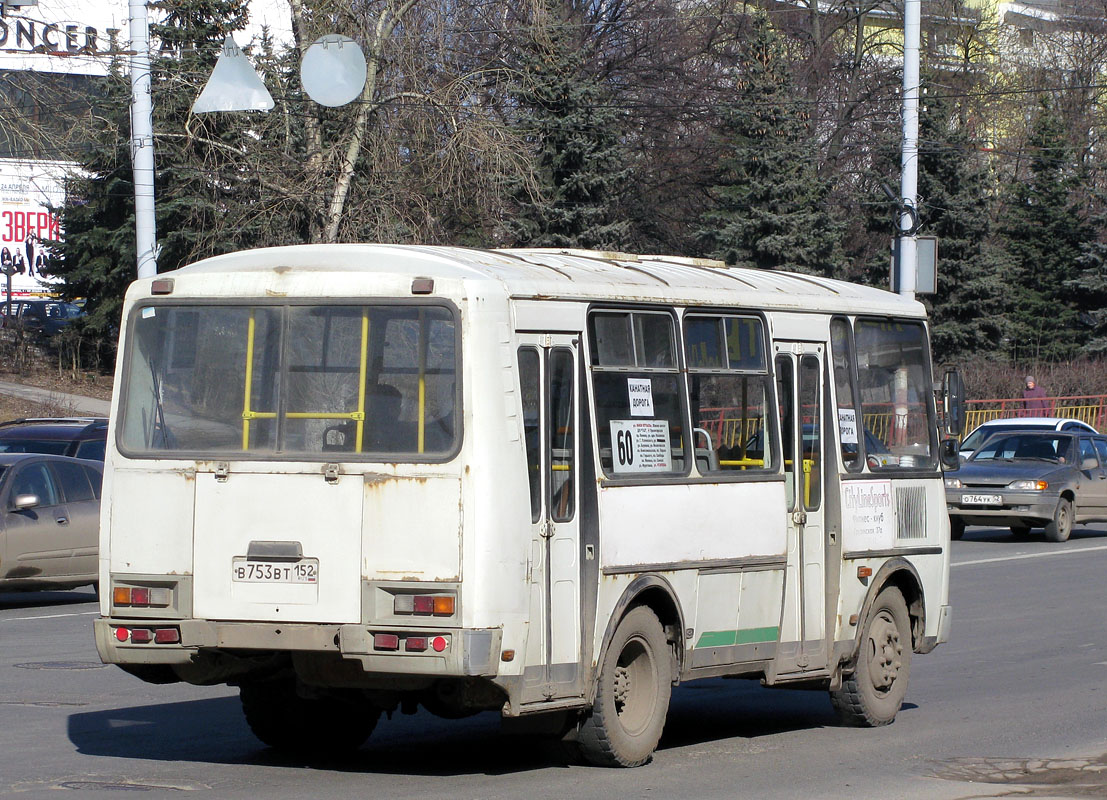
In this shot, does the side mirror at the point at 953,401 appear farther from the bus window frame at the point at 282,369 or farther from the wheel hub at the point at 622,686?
the bus window frame at the point at 282,369

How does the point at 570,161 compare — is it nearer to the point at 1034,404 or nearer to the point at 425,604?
the point at 1034,404

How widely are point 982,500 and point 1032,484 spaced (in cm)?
79

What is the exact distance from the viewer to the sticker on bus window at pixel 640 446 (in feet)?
27.1

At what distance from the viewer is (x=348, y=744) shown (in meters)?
8.88

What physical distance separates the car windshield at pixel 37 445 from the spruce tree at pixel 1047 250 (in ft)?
114

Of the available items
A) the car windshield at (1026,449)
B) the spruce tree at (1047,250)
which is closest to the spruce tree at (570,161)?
the car windshield at (1026,449)

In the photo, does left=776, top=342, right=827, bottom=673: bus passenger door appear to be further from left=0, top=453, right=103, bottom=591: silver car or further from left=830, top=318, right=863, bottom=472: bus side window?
left=0, top=453, right=103, bottom=591: silver car

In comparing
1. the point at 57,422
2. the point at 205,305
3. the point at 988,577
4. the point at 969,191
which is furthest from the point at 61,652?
the point at 969,191

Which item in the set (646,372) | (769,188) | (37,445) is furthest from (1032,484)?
(769,188)

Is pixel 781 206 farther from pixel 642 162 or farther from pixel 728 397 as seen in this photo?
pixel 728 397

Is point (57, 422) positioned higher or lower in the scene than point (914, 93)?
lower

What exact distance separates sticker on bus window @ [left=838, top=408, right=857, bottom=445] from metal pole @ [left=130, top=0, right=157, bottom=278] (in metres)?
11.4

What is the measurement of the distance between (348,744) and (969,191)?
132 ft

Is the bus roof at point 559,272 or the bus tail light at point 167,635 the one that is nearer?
the bus tail light at point 167,635
